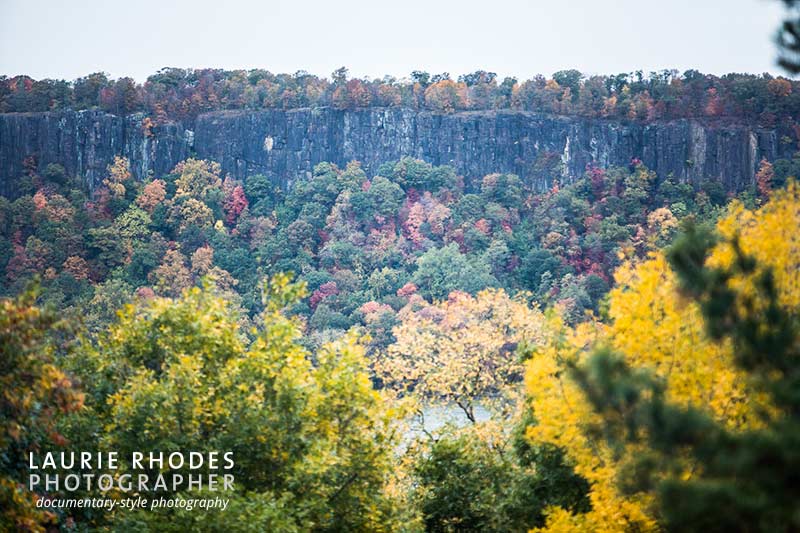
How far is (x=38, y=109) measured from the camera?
9631 centimetres

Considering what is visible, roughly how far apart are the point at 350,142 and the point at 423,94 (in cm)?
1144

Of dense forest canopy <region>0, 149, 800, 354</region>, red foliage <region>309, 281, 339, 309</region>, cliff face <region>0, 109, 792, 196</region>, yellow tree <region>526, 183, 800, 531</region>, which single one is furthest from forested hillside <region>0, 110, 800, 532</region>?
cliff face <region>0, 109, 792, 196</region>

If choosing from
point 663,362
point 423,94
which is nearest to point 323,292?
point 423,94

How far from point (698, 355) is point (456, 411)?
4064 cm

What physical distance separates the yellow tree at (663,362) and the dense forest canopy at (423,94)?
8335 cm

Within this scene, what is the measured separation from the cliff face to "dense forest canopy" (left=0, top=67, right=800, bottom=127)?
1541 mm

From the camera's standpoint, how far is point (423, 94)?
10400 centimetres

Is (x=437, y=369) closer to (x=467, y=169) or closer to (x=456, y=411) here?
(x=456, y=411)

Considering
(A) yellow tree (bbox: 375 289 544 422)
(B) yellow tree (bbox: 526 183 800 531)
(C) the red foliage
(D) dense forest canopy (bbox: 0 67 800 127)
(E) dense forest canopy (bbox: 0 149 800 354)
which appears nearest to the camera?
(B) yellow tree (bbox: 526 183 800 531)

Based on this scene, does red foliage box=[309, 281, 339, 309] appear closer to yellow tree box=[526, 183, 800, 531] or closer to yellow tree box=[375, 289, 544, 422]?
yellow tree box=[375, 289, 544, 422]

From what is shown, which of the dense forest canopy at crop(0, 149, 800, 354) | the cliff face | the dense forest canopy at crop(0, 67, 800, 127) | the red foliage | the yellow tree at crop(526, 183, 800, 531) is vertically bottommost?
the red foliage

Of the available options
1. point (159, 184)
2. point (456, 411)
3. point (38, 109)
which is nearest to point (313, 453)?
point (456, 411)

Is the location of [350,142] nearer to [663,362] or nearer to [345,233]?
[345,233]

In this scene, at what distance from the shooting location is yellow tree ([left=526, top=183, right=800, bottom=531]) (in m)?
11.6
